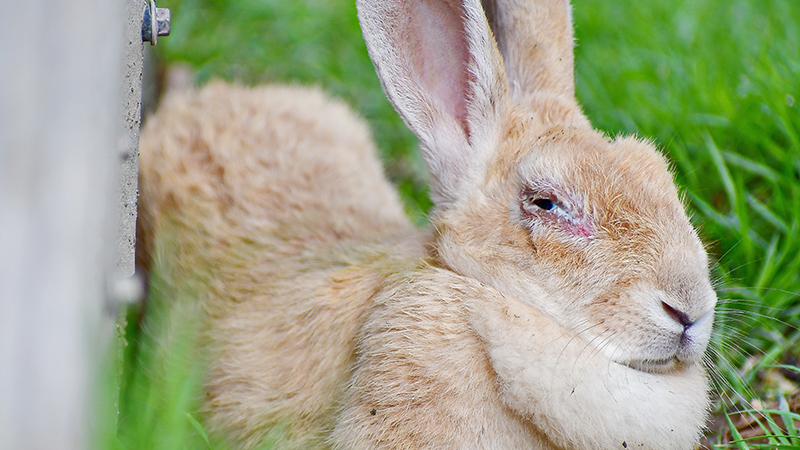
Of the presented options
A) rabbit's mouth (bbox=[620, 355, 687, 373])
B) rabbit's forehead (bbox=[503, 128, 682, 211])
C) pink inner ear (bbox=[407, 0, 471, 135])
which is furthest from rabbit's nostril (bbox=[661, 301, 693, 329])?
pink inner ear (bbox=[407, 0, 471, 135])

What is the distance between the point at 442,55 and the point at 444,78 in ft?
0.30

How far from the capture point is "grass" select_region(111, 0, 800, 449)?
3.09 meters

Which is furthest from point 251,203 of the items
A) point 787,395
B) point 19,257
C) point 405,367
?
point 787,395

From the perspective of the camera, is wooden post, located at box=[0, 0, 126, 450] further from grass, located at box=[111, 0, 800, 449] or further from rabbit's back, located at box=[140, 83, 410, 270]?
rabbit's back, located at box=[140, 83, 410, 270]

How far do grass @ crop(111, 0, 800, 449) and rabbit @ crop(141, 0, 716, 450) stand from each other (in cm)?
36

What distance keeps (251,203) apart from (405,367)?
1.40 meters

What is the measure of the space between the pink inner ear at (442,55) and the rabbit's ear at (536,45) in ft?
1.24

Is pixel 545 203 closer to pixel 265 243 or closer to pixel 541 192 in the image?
pixel 541 192

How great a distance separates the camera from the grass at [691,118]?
10.1 feet

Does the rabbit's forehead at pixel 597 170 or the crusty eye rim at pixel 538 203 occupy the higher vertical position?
the rabbit's forehead at pixel 597 170

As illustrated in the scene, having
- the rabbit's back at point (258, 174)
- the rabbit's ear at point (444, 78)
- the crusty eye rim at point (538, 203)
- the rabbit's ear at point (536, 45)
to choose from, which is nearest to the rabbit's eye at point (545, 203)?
the crusty eye rim at point (538, 203)

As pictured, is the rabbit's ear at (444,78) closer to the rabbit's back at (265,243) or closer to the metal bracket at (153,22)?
the rabbit's back at (265,243)

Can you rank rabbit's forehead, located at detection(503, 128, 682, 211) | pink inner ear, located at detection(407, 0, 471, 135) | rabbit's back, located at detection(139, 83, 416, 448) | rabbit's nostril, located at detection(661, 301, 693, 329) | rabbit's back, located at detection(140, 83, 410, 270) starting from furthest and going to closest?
rabbit's back, located at detection(140, 83, 410, 270) → pink inner ear, located at detection(407, 0, 471, 135) → rabbit's back, located at detection(139, 83, 416, 448) → rabbit's forehead, located at detection(503, 128, 682, 211) → rabbit's nostril, located at detection(661, 301, 693, 329)

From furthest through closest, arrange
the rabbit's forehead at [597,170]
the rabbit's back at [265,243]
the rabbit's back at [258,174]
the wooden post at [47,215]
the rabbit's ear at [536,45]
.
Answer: the rabbit's back at [258,174] → the rabbit's ear at [536,45] → the rabbit's back at [265,243] → the rabbit's forehead at [597,170] → the wooden post at [47,215]
